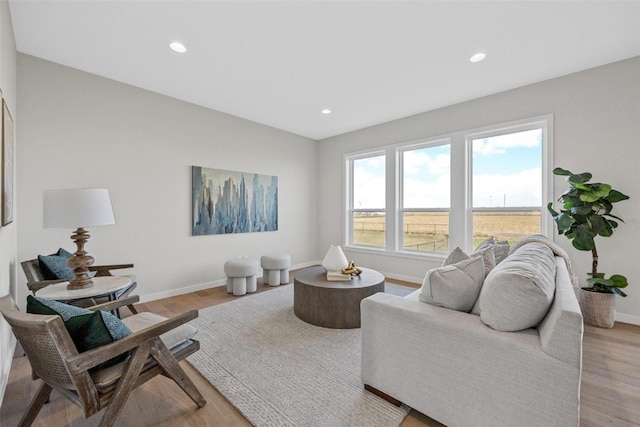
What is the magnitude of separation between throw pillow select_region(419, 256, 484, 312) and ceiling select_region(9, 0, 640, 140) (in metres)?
1.96

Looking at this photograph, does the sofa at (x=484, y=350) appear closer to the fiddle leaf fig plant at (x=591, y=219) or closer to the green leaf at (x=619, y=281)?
the fiddle leaf fig plant at (x=591, y=219)

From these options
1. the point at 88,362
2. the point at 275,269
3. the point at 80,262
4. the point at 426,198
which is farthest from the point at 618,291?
the point at 80,262

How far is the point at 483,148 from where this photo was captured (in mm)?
3908

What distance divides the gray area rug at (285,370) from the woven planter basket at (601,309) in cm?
243

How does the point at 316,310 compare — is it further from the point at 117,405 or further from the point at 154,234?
the point at 154,234

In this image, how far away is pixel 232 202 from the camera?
440 cm

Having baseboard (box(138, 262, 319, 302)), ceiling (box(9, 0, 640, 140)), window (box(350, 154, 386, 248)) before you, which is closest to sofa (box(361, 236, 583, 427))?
ceiling (box(9, 0, 640, 140))

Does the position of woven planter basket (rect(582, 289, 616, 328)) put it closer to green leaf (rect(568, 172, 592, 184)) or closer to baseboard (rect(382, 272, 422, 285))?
green leaf (rect(568, 172, 592, 184))

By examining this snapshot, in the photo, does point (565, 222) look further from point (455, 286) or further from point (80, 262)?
point (80, 262)

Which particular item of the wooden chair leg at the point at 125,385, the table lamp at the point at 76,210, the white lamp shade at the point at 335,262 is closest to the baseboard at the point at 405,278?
the white lamp shade at the point at 335,262

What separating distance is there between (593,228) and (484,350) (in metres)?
2.46

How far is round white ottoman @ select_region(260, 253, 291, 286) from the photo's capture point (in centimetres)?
427

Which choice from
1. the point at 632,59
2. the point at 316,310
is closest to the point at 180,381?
the point at 316,310

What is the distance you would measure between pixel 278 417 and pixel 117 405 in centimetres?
81
